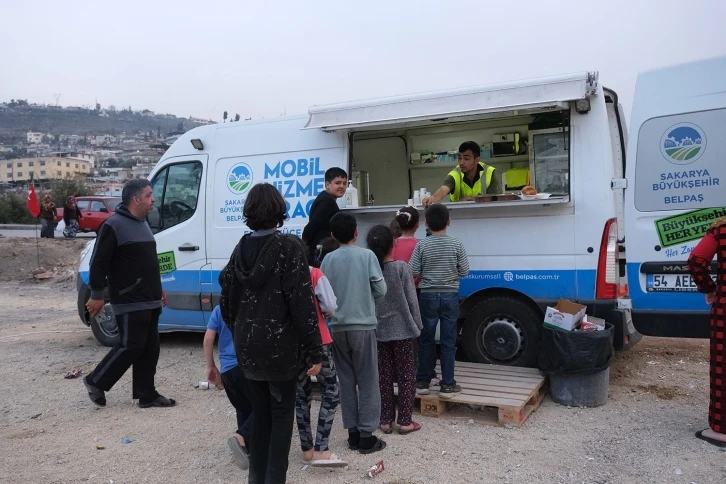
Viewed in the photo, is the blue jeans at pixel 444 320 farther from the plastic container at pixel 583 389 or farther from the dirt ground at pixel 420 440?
the plastic container at pixel 583 389

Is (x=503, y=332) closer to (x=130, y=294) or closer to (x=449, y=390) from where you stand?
(x=449, y=390)

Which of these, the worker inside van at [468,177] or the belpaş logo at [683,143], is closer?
the belpaş logo at [683,143]

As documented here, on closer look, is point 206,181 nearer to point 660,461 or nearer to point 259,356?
point 259,356

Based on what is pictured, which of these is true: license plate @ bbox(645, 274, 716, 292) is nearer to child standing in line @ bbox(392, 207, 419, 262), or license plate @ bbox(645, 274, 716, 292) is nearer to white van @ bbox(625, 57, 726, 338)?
white van @ bbox(625, 57, 726, 338)

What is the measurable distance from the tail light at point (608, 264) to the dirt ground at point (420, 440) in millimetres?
881

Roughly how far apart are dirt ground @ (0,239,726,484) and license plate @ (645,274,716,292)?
0.91m

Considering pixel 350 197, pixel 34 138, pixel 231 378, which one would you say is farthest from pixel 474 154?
pixel 34 138

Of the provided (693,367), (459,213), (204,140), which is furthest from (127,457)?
(693,367)

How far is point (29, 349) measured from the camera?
26.2ft

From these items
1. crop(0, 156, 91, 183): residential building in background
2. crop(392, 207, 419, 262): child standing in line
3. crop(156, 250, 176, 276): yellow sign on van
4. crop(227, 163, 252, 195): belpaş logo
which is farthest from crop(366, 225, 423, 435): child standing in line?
crop(0, 156, 91, 183): residential building in background

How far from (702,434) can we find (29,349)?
745 cm

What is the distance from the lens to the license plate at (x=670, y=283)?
4.86m

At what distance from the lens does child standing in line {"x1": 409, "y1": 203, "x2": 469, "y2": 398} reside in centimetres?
482

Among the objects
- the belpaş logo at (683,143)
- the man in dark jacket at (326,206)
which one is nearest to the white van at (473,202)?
the belpaş logo at (683,143)
